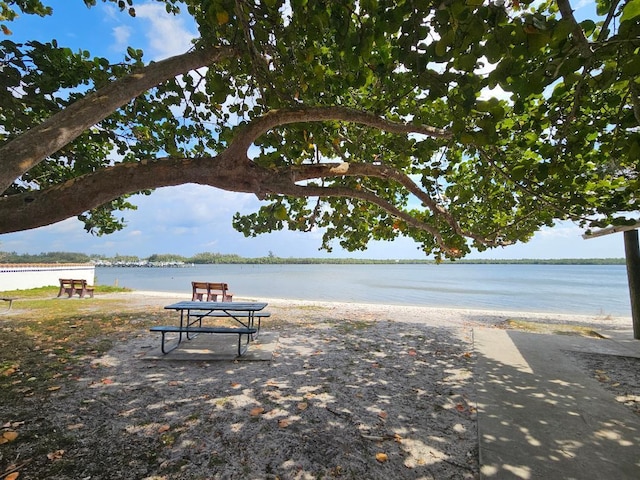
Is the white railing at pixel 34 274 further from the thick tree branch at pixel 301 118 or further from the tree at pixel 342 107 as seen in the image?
the thick tree branch at pixel 301 118

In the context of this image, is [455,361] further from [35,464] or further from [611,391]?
[35,464]

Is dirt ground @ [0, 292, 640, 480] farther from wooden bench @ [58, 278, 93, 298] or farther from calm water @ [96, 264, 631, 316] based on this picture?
calm water @ [96, 264, 631, 316]

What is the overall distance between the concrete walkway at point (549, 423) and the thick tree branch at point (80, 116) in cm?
437

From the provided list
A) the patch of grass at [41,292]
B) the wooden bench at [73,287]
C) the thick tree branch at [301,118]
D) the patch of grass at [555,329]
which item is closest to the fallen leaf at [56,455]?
the thick tree branch at [301,118]

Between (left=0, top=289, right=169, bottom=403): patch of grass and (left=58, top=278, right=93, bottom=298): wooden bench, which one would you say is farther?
A: (left=58, top=278, right=93, bottom=298): wooden bench

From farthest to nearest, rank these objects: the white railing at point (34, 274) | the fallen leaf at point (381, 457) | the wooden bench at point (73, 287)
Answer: the white railing at point (34, 274)
the wooden bench at point (73, 287)
the fallen leaf at point (381, 457)

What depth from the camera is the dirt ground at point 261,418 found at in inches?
110

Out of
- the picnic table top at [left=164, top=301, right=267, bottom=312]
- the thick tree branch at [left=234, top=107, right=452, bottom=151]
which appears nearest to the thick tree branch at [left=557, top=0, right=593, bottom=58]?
the thick tree branch at [left=234, top=107, right=452, bottom=151]

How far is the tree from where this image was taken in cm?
194

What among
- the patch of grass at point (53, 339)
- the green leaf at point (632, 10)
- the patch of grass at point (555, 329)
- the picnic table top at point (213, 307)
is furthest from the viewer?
the patch of grass at point (555, 329)

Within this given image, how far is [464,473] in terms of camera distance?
9.02ft

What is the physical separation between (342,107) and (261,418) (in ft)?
11.8

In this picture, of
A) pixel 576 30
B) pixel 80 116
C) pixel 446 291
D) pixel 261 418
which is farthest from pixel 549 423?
pixel 446 291

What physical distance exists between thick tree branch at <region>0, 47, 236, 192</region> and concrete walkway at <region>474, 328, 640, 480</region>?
4370mm
